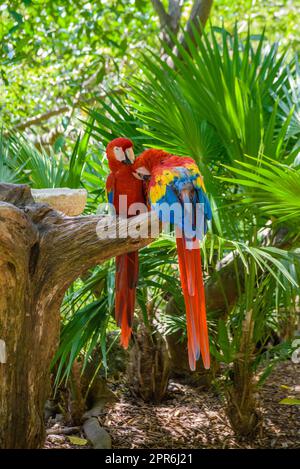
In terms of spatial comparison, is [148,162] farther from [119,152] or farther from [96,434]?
[96,434]

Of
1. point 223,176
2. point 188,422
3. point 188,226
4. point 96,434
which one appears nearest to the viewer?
point 188,226

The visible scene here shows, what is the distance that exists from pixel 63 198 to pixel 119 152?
0.72 feet

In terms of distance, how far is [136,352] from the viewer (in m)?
2.73

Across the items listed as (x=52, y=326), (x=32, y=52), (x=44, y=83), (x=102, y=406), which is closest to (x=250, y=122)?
(x=52, y=326)

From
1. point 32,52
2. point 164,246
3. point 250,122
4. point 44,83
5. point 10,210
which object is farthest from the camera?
point 44,83

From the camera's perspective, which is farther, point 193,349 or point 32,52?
point 32,52

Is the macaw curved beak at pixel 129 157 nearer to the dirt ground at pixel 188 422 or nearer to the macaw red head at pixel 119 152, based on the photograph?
the macaw red head at pixel 119 152

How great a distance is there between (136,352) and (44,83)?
2.89m

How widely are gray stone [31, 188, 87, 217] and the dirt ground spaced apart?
1.13m

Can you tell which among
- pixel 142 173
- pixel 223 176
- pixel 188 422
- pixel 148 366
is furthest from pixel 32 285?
pixel 188 422

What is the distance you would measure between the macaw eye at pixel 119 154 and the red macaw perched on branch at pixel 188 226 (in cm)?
15

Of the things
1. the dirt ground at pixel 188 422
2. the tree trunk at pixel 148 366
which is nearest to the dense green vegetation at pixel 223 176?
the tree trunk at pixel 148 366

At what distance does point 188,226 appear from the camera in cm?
152

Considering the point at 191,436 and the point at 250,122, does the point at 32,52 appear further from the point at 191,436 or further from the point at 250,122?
the point at 191,436
